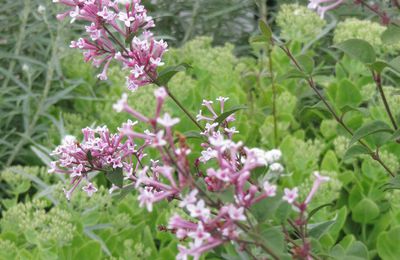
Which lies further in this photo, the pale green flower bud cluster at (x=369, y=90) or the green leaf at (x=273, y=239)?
the pale green flower bud cluster at (x=369, y=90)

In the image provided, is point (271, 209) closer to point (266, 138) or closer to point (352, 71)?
point (266, 138)

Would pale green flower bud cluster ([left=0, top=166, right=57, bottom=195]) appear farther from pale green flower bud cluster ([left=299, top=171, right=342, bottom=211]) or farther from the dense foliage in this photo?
pale green flower bud cluster ([left=299, top=171, right=342, bottom=211])

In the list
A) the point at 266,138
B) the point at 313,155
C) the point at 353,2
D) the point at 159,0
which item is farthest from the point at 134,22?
the point at 159,0

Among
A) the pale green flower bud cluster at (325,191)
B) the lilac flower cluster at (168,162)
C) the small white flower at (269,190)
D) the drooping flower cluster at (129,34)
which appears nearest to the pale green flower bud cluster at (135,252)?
the pale green flower bud cluster at (325,191)

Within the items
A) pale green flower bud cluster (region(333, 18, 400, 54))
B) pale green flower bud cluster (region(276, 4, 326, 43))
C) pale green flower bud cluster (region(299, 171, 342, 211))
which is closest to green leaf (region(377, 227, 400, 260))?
pale green flower bud cluster (region(299, 171, 342, 211))

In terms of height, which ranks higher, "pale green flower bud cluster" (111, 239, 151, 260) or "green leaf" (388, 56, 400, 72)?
"green leaf" (388, 56, 400, 72)

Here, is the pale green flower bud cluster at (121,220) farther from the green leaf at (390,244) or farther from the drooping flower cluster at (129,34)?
the drooping flower cluster at (129,34)

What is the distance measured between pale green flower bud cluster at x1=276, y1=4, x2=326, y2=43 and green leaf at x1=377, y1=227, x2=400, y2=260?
1.03 metres

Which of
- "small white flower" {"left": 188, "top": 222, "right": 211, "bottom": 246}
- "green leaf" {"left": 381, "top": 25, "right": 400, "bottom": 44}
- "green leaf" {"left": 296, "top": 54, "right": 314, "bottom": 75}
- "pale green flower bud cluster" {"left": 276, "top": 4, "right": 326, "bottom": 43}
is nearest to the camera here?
"small white flower" {"left": 188, "top": 222, "right": 211, "bottom": 246}

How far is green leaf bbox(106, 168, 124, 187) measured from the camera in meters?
1.09

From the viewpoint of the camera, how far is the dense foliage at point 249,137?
3.60 feet

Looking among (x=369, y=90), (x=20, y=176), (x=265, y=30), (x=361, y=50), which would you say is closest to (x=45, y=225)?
(x=20, y=176)

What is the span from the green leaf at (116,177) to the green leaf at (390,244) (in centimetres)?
74

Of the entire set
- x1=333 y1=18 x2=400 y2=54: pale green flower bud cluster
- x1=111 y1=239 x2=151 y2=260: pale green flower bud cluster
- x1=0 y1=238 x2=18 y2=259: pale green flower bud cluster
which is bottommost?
x1=0 y1=238 x2=18 y2=259: pale green flower bud cluster
